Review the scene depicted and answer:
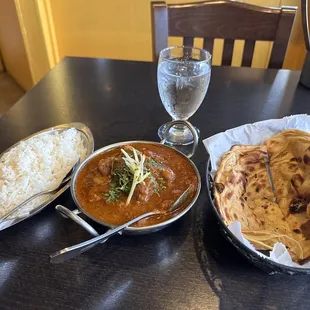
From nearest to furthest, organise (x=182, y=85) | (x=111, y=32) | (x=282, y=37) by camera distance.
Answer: (x=182, y=85)
(x=282, y=37)
(x=111, y=32)

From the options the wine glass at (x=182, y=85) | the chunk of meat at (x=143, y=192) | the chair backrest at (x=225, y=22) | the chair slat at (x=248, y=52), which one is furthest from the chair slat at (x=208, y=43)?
the chunk of meat at (x=143, y=192)

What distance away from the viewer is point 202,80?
802 mm

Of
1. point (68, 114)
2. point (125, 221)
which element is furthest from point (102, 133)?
point (125, 221)

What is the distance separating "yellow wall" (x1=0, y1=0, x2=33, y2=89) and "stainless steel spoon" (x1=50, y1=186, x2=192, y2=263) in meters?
1.96

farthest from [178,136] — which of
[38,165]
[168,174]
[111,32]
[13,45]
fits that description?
[13,45]

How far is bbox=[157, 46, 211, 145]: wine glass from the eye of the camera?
0.80 metres

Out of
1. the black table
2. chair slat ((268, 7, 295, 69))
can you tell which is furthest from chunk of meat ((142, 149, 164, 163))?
chair slat ((268, 7, 295, 69))

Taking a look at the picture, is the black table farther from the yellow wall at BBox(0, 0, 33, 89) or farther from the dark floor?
the dark floor

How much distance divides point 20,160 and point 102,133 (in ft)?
0.80

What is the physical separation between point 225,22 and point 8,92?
2.04 m

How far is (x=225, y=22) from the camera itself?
1192mm

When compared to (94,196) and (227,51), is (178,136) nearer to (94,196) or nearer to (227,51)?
(94,196)

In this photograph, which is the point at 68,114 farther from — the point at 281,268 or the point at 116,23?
the point at 116,23

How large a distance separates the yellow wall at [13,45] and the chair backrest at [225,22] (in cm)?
129
